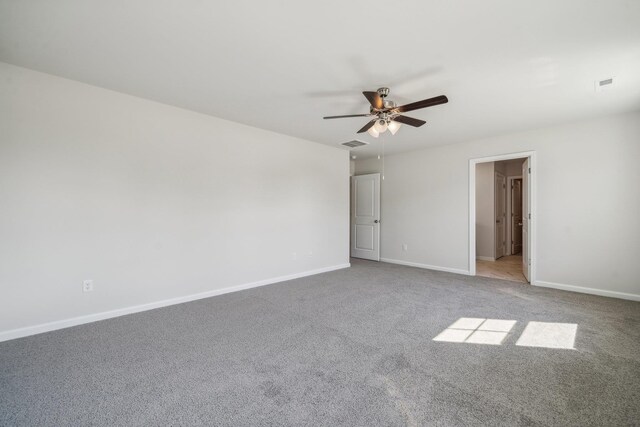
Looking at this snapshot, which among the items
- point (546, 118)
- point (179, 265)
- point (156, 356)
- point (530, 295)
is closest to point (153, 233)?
point (179, 265)

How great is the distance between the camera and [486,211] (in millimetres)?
6973

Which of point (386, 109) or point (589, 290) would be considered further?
point (589, 290)

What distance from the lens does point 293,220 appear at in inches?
201

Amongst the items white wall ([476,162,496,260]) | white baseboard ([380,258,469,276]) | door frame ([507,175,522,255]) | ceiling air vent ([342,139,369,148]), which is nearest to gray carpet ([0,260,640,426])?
white baseboard ([380,258,469,276])

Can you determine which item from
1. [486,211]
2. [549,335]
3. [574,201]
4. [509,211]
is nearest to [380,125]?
[549,335]

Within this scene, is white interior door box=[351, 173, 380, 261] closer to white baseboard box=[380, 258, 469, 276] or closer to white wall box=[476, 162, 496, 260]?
white baseboard box=[380, 258, 469, 276]

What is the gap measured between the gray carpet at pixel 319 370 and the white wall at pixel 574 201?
2.65 feet

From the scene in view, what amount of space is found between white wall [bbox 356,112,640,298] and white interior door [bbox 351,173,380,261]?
1343mm

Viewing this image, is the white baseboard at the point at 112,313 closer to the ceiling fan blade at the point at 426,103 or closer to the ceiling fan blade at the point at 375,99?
the ceiling fan blade at the point at 375,99

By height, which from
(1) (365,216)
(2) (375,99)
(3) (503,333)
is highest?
(2) (375,99)

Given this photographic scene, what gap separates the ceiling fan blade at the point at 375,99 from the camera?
2.67 metres

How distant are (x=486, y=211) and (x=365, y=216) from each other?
9.72 ft

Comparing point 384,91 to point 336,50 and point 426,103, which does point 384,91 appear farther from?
point 336,50

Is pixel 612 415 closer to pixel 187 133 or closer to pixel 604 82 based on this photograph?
pixel 604 82
